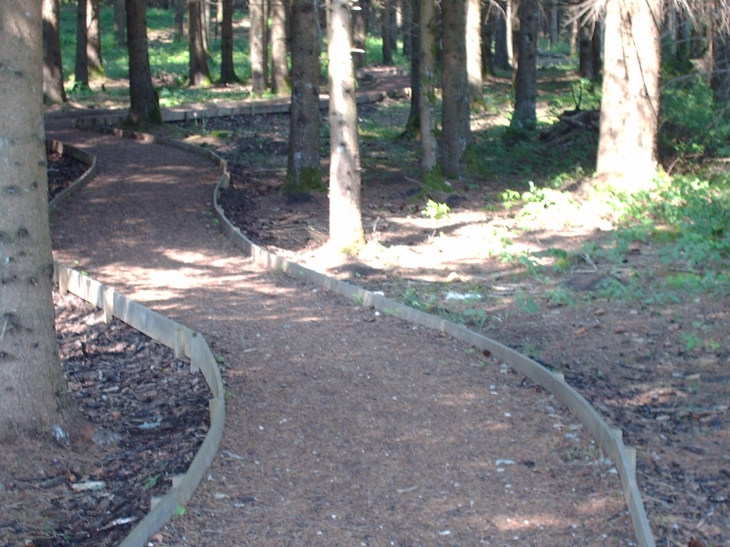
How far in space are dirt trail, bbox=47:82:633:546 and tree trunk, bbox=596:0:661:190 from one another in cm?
621

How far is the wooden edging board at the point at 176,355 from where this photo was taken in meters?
4.10

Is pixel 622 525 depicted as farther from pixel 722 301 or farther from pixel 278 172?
pixel 278 172

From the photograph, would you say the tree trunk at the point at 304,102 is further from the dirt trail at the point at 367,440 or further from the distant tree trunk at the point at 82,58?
the distant tree trunk at the point at 82,58

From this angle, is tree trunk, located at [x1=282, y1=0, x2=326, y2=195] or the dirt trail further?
tree trunk, located at [x1=282, y1=0, x2=326, y2=195]

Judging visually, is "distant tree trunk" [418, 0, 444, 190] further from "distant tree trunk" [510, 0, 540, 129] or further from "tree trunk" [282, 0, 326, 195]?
"distant tree trunk" [510, 0, 540, 129]

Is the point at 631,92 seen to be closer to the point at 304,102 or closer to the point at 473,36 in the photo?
the point at 304,102

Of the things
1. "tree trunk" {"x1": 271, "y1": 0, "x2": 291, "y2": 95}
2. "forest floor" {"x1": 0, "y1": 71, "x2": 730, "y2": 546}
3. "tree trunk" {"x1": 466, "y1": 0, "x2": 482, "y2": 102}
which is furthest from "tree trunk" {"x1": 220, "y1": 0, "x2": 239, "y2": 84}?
"forest floor" {"x1": 0, "y1": 71, "x2": 730, "y2": 546}

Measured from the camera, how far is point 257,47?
2920cm

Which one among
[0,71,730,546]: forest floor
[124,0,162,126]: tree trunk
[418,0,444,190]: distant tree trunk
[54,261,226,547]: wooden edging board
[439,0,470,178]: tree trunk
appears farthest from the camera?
[124,0,162,126]: tree trunk

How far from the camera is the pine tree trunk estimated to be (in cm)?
1434

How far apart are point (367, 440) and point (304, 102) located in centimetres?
976

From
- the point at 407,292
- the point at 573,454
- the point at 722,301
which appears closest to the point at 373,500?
the point at 573,454

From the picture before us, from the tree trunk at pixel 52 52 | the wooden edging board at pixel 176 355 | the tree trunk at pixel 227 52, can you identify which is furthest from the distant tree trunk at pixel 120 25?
the wooden edging board at pixel 176 355

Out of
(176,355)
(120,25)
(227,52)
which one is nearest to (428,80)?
(176,355)
